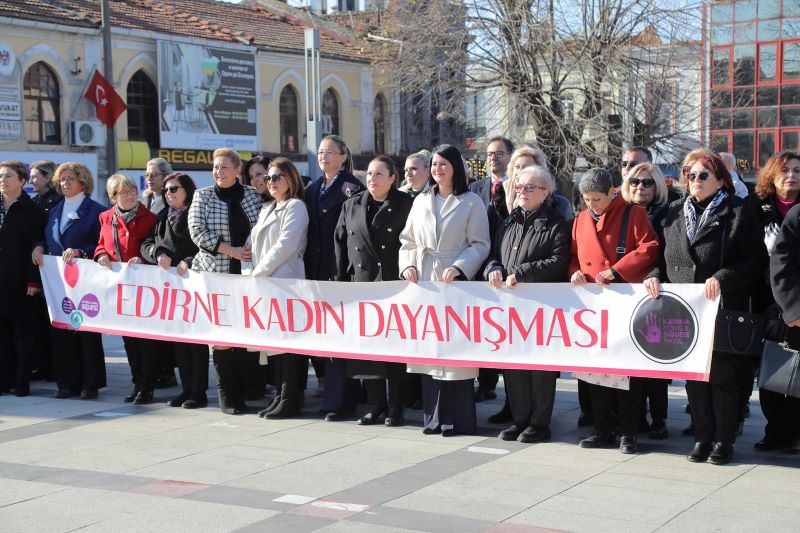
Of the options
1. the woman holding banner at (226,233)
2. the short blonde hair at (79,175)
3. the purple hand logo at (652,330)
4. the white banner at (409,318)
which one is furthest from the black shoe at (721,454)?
the short blonde hair at (79,175)

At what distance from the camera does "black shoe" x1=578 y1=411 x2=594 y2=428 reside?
8.06 meters

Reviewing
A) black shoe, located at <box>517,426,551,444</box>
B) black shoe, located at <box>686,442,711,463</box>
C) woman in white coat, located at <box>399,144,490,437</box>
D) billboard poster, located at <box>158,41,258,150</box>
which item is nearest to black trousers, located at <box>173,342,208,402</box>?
woman in white coat, located at <box>399,144,490,437</box>

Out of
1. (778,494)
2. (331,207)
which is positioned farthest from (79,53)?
(778,494)

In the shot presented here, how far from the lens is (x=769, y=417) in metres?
7.26

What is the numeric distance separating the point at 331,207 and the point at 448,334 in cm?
162

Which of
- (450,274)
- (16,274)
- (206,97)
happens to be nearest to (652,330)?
(450,274)

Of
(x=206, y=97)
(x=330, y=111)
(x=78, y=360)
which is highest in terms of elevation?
(x=206, y=97)

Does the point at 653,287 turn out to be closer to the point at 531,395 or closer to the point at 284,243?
the point at 531,395

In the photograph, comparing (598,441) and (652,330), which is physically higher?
(652,330)

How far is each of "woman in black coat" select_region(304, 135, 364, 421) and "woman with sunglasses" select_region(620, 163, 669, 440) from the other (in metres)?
2.28

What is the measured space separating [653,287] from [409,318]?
1.85m

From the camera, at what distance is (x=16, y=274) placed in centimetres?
983

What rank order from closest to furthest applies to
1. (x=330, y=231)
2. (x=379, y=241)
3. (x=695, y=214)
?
1. (x=695, y=214)
2. (x=379, y=241)
3. (x=330, y=231)

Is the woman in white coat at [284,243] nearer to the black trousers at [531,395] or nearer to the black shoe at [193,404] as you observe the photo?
the black shoe at [193,404]
